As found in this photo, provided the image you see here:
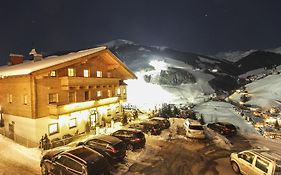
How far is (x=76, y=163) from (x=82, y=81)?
41.8 feet

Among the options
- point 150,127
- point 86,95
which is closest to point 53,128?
point 86,95

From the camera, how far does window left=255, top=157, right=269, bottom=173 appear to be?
1288 centimetres

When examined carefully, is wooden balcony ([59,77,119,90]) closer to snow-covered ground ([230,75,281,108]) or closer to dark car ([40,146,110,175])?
dark car ([40,146,110,175])

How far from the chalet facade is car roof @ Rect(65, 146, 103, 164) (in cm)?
782

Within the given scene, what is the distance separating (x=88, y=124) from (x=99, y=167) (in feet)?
44.6

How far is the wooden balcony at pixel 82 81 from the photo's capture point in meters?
21.8

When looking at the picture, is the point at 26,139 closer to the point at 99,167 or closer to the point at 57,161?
the point at 57,161

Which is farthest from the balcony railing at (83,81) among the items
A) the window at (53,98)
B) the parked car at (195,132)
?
the parked car at (195,132)

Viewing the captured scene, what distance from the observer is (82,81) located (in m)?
23.8

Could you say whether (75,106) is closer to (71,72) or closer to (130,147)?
(71,72)

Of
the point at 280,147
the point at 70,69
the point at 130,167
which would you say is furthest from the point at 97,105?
the point at 280,147

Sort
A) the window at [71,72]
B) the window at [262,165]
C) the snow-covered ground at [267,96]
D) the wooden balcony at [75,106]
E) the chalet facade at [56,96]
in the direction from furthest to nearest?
1. the snow-covered ground at [267,96]
2. the window at [71,72]
3. the wooden balcony at [75,106]
4. the chalet facade at [56,96]
5. the window at [262,165]

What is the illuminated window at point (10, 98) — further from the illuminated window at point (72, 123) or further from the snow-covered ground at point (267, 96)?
the snow-covered ground at point (267, 96)

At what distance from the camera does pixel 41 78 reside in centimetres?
2016
